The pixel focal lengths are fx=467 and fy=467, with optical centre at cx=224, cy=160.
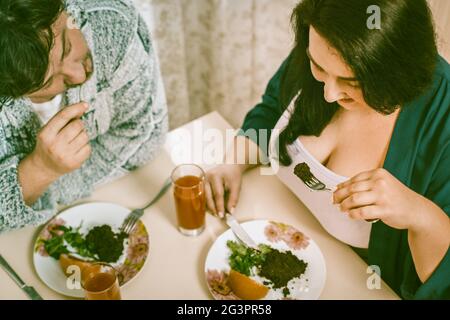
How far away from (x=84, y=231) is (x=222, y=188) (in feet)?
1.09

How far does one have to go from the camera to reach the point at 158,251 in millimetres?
1021

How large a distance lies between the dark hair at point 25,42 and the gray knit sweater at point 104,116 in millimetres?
186

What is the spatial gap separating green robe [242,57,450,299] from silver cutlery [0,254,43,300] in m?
0.69

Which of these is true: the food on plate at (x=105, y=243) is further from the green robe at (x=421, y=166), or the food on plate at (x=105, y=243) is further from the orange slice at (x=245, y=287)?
the green robe at (x=421, y=166)

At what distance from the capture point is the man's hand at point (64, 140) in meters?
0.91

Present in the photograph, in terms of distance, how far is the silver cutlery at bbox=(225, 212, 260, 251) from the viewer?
1.01 m

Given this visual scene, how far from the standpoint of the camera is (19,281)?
0.95m

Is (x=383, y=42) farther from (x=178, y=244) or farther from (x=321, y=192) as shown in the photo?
(x=178, y=244)

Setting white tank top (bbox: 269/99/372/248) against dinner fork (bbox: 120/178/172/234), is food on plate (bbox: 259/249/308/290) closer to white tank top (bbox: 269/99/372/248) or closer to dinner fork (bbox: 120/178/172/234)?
white tank top (bbox: 269/99/372/248)

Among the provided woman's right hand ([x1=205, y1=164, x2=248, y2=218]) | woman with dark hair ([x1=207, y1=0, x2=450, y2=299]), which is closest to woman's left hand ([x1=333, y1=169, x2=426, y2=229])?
woman with dark hair ([x1=207, y1=0, x2=450, y2=299])

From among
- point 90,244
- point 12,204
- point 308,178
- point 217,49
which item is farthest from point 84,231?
point 217,49

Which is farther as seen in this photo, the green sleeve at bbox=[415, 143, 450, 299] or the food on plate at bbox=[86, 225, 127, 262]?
the food on plate at bbox=[86, 225, 127, 262]

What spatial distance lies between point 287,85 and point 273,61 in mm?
593

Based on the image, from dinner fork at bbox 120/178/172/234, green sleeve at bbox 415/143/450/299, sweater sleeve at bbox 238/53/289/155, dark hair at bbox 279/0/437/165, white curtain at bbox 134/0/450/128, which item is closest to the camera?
dark hair at bbox 279/0/437/165
